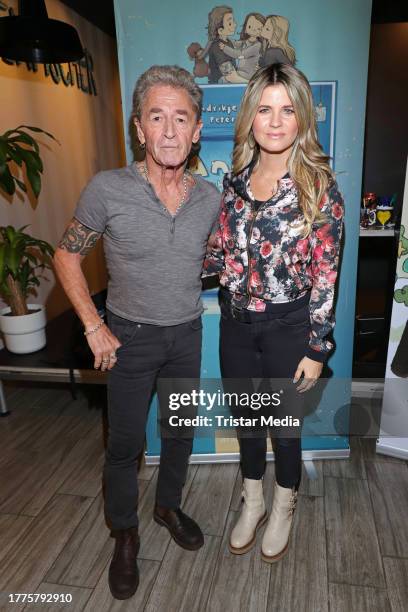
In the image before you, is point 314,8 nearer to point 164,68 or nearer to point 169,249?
point 164,68

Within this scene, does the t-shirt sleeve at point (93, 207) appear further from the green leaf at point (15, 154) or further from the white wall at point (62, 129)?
the white wall at point (62, 129)

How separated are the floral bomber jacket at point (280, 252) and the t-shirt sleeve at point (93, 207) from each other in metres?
0.42

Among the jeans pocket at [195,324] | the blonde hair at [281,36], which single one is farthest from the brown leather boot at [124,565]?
the blonde hair at [281,36]

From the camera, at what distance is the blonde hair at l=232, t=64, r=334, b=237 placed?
1.45 meters

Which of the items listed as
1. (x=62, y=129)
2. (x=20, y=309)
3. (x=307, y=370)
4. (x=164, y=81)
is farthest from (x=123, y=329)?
(x=62, y=129)

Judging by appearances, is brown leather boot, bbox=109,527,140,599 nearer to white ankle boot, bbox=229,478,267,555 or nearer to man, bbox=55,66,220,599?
man, bbox=55,66,220,599

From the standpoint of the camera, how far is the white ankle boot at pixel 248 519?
190 cm

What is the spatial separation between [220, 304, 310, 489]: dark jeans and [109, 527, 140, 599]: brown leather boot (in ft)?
1.66

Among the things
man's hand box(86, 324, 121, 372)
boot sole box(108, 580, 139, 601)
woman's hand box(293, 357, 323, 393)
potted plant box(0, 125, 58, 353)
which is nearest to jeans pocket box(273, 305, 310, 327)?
woman's hand box(293, 357, 323, 393)

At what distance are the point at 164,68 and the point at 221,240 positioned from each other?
0.58 m

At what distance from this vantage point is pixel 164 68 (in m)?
1.49

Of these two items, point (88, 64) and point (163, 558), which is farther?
point (88, 64)

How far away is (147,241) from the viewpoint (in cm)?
152

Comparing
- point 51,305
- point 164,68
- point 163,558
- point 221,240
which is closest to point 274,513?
point 163,558
